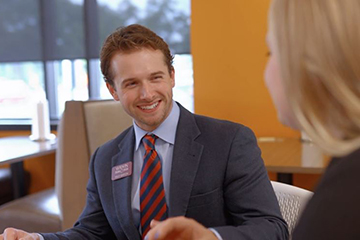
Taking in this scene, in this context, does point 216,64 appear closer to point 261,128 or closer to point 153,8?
point 261,128


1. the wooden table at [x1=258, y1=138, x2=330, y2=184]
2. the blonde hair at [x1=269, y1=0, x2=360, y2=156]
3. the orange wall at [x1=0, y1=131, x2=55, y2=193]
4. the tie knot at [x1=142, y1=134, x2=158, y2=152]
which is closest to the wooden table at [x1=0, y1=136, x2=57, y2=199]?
the orange wall at [x1=0, y1=131, x2=55, y2=193]

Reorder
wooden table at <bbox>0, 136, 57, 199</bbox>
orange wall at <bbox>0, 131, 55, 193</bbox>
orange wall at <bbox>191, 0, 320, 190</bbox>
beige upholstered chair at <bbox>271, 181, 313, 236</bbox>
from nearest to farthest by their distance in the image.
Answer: beige upholstered chair at <bbox>271, 181, 313, 236</bbox>, wooden table at <bbox>0, 136, 57, 199</bbox>, orange wall at <bbox>191, 0, 320, 190</bbox>, orange wall at <bbox>0, 131, 55, 193</bbox>

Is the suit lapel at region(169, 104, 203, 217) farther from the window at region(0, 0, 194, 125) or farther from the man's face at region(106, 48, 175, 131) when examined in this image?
the window at region(0, 0, 194, 125)

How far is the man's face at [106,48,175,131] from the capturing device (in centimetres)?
147

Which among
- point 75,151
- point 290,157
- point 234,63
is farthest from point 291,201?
point 234,63

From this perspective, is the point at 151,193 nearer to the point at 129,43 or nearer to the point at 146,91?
the point at 146,91

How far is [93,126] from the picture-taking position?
2.56m

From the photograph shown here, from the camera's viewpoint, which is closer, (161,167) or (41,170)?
(161,167)

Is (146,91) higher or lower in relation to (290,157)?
higher

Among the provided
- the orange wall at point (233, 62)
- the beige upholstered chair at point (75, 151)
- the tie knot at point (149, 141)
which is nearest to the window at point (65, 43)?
the orange wall at point (233, 62)

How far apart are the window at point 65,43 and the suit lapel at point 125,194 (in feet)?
8.11

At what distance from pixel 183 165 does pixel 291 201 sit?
1.20 feet

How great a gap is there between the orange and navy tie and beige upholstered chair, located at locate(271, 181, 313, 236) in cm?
39

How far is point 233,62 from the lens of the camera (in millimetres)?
3217
